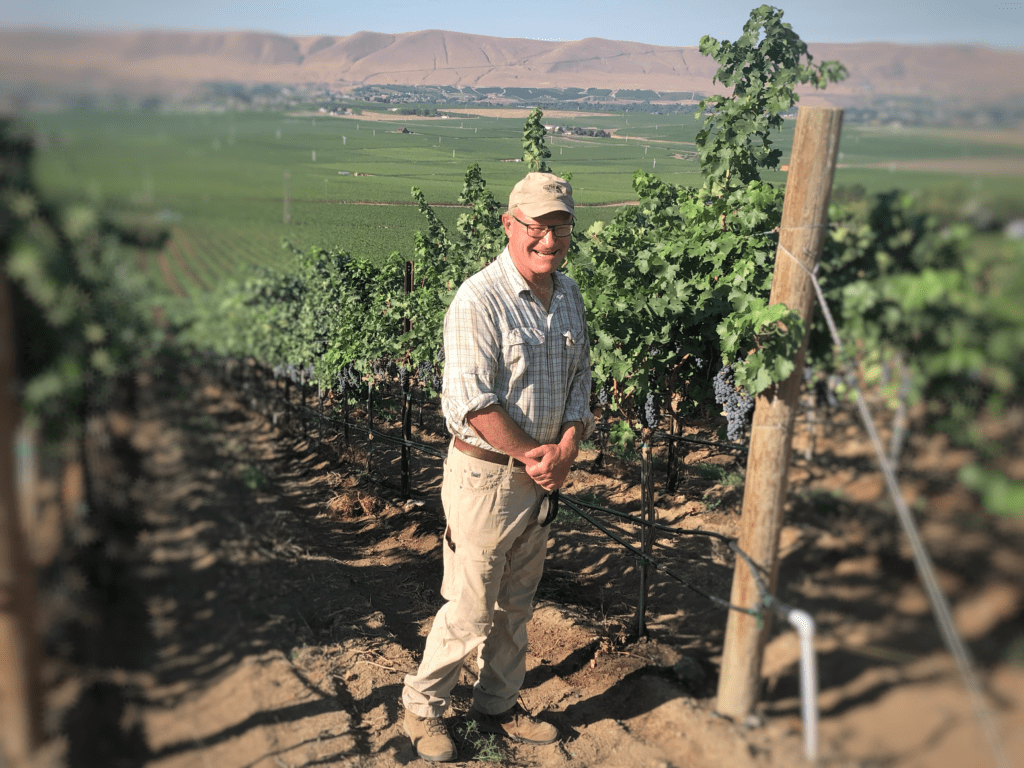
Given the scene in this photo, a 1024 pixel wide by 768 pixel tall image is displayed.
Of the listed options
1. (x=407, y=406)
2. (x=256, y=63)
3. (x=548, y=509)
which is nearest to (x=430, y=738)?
(x=548, y=509)

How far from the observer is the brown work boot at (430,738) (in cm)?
300

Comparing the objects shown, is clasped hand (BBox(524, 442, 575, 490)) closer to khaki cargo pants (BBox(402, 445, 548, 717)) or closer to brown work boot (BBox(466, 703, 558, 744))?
khaki cargo pants (BBox(402, 445, 548, 717))

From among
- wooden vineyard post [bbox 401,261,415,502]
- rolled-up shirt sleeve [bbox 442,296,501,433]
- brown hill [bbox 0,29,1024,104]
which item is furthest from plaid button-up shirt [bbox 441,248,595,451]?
wooden vineyard post [bbox 401,261,415,502]

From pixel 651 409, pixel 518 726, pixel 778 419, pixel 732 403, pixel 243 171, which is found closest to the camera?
pixel 243 171

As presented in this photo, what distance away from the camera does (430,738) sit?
119 inches

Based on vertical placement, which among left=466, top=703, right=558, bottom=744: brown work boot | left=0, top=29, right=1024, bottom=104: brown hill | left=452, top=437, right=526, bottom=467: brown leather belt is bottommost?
left=466, top=703, right=558, bottom=744: brown work boot

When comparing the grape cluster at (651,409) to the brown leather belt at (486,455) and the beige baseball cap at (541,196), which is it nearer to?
the brown leather belt at (486,455)

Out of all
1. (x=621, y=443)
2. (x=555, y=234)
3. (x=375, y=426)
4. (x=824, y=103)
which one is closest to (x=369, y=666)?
(x=621, y=443)

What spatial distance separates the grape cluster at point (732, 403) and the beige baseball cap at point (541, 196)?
1687 millimetres

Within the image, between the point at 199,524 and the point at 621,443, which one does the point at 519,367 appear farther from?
the point at 621,443

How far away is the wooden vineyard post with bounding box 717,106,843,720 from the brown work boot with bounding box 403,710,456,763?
108cm

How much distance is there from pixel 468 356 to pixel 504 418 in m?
0.25

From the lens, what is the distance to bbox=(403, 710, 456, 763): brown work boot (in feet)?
9.84

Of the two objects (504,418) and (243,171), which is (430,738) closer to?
(504,418)
